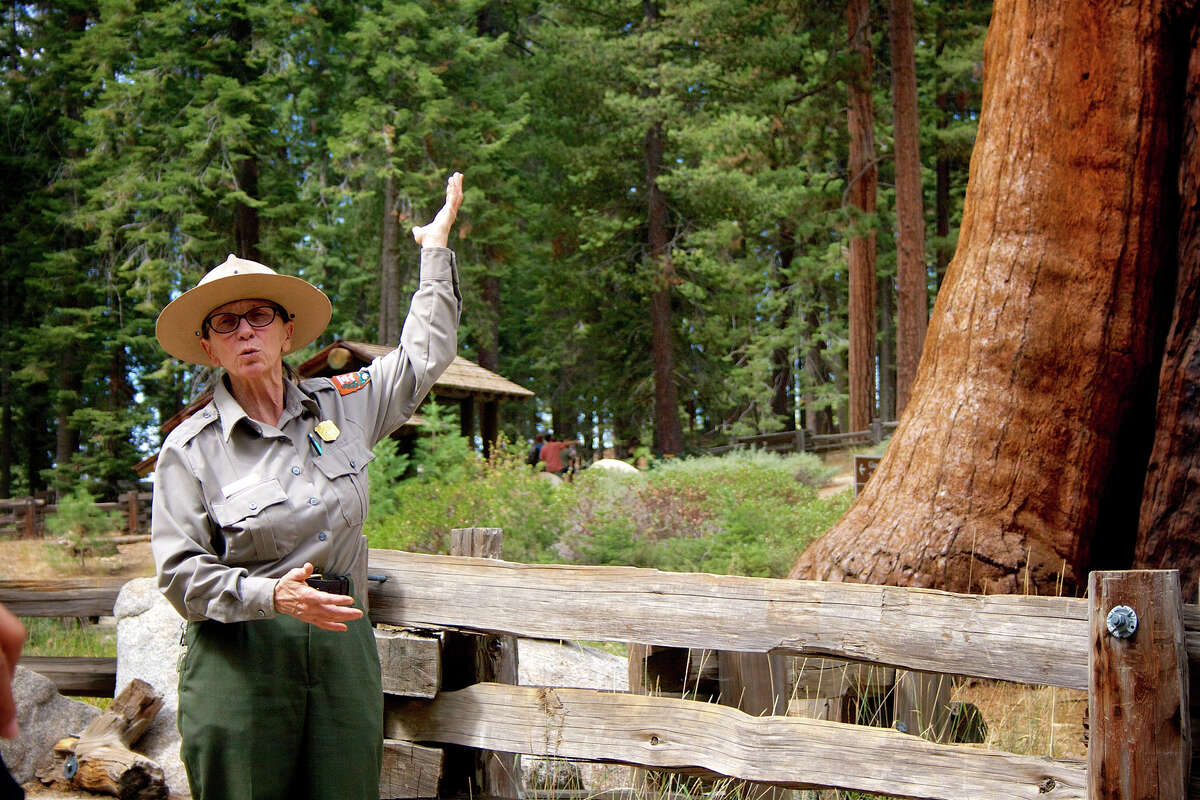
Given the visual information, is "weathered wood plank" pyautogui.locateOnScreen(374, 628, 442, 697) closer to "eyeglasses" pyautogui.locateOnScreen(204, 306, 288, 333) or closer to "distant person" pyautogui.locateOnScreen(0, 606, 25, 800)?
"eyeglasses" pyautogui.locateOnScreen(204, 306, 288, 333)

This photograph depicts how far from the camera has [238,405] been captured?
3281 millimetres

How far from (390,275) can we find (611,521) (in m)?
14.5

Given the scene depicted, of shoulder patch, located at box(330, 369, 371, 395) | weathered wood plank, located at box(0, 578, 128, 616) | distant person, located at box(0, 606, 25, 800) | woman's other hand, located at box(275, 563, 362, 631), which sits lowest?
weathered wood plank, located at box(0, 578, 128, 616)

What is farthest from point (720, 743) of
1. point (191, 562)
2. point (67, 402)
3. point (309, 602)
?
point (67, 402)

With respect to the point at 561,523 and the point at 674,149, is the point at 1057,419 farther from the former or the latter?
the point at 674,149

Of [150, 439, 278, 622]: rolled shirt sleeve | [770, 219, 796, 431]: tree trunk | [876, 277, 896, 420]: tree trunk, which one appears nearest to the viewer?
[150, 439, 278, 622]: rolled shirt sleeve

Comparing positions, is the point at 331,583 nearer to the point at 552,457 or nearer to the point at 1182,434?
the point at 1182,434

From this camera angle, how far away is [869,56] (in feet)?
71.2

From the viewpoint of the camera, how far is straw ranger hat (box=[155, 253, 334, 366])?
3346 mm

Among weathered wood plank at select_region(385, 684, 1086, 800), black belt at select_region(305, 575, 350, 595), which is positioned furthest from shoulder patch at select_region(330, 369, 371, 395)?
weathered wood plank at select_region(385, 684, 1086, 800)

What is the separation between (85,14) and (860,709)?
101 ft

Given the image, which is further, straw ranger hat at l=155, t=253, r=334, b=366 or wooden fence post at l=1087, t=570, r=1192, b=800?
straw ranger hat at l=155, t=253, r=334, b=366

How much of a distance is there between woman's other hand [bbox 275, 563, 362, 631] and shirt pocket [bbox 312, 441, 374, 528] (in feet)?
1.32

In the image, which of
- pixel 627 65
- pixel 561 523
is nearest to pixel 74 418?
pixel 627 65
